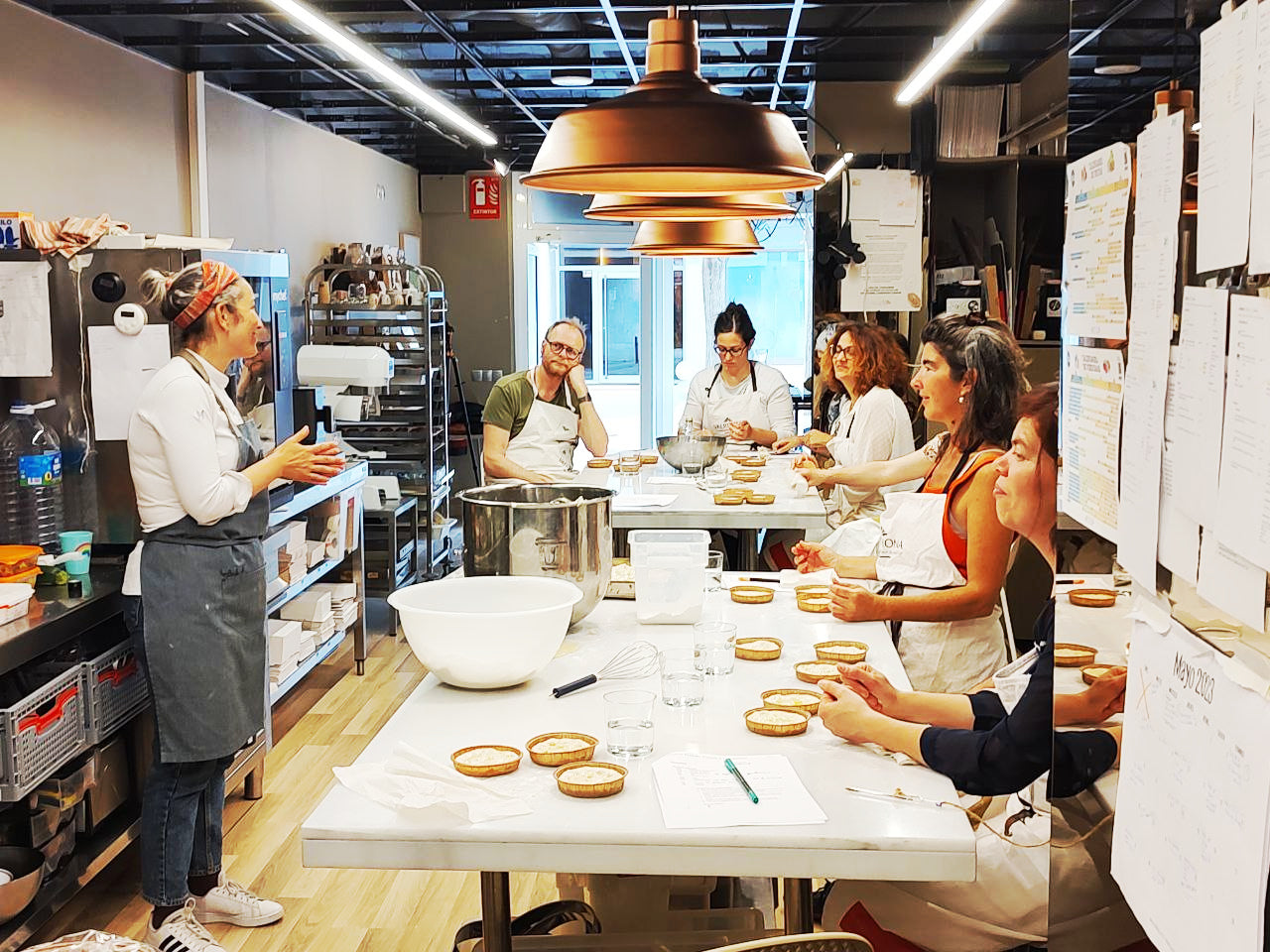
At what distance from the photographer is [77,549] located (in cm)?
386

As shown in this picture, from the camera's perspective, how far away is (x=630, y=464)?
5.95 metres

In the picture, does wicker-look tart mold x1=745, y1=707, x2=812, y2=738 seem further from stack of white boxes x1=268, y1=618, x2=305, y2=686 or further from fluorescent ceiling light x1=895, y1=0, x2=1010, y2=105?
stack of white boxes x1=268, y1=618, x2=305, y2=686

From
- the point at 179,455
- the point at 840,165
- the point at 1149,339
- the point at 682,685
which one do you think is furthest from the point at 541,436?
the point at 1149,339

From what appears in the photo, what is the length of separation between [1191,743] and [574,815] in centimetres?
110

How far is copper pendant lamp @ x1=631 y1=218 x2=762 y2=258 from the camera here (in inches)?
157

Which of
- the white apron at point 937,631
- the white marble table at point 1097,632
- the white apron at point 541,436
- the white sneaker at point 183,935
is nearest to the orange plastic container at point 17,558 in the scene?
the white sneaker at point 183,935

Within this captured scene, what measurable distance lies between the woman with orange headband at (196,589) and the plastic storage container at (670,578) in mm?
1219

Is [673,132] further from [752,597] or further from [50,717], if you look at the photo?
[50,717]

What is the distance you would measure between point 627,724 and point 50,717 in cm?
204

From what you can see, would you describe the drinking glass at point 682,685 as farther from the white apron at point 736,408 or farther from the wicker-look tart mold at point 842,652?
the white apron at point 736,408

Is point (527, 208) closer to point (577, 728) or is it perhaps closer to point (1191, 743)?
point (577, 728)

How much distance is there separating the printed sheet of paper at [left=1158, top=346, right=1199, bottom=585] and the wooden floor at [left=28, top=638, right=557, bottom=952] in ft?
9.56

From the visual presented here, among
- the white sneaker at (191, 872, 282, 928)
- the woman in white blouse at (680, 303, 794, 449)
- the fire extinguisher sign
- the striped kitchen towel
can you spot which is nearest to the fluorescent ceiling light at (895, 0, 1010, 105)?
the woman in white blouse at (680, 303, 794, 449)

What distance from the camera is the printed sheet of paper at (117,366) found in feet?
13.0
